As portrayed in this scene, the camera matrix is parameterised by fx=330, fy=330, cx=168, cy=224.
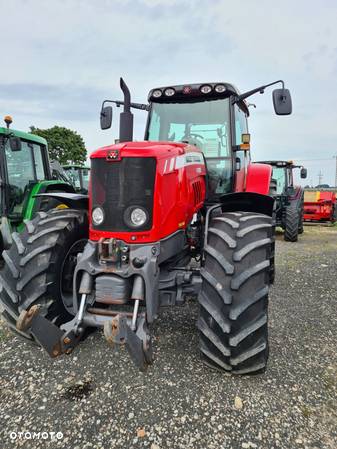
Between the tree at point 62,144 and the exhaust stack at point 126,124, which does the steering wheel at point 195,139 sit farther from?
the tree at point 62,144

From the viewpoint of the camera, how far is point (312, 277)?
5.53 metres

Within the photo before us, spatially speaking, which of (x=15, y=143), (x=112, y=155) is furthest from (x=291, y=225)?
(x=112, y=155)

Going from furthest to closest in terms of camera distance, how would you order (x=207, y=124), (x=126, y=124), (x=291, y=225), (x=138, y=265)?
(x=291, y=225) → (x=207, y=124) → (x=126, y=124) → (x=138, y=265)

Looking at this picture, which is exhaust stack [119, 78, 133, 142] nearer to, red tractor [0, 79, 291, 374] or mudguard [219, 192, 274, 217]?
red tractor [0, 79, 291, 374]

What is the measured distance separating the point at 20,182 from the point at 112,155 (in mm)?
4539

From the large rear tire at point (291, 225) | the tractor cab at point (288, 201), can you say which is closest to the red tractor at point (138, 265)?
the tractor cab at point (288, 201)

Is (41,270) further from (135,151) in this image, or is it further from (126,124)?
(126,124)

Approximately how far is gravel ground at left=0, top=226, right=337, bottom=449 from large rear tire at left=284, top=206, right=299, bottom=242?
5.97 metres

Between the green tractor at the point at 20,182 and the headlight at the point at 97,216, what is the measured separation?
3.07 m

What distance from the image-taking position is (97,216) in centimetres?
276

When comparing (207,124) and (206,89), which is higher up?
(206,89)

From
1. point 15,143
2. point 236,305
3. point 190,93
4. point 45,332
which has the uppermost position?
point 190,93

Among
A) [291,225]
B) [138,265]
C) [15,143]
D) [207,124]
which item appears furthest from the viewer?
[291,225]

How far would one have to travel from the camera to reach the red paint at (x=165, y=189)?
2.65m
